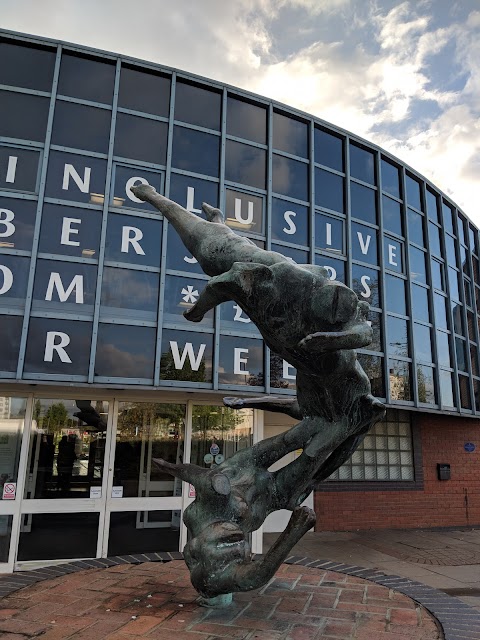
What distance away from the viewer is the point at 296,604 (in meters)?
3.71

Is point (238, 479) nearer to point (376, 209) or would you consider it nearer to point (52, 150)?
point (52, 150)

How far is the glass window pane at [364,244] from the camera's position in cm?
972

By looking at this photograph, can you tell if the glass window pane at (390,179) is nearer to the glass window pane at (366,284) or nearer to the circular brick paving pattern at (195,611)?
the glass window pane at (366,284)

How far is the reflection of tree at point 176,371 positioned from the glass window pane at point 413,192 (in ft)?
21.6

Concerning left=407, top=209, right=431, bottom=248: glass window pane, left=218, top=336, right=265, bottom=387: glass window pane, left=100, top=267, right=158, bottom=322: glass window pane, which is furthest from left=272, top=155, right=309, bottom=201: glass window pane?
left=407, top=209, right=431, bottom=248: glass window pane

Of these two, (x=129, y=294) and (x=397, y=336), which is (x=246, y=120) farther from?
(x=397, y=336)

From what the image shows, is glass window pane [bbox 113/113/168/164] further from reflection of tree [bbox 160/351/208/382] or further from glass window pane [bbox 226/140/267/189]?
reflection of tree [bbox 160/351/208/382]

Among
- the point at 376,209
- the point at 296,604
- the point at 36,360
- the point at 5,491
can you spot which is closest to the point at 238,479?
the point at 296,604

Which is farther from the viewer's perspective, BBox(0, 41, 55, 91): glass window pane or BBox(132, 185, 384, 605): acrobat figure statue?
BBox(0, 41, 55, 91): glass window pane

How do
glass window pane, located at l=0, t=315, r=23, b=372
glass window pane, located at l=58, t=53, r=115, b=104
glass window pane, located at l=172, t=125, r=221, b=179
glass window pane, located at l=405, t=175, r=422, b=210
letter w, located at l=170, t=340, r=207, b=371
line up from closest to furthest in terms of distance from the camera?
glass window pane, located at l=0, t=315, r=23, b=372 → letter w, located at l=170, t=340, r=207, b=371 → glass window pane, located at l=58, t=53, r=115, b=104 → glass window pane, located at l=172, t=125, r=221, b=179 → glass window pane, located at l=405, t=175, r=422, b=210

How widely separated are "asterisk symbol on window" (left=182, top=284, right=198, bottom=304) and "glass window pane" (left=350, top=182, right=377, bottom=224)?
386cm

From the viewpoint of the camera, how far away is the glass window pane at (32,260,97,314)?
6996 mm

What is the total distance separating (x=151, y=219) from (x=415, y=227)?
6312mm

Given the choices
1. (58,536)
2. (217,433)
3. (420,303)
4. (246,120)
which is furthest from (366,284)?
(58,536)
